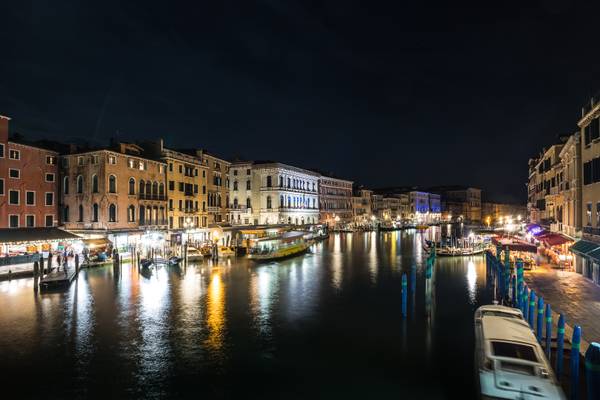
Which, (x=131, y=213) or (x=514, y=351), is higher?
(x=131, y=213)

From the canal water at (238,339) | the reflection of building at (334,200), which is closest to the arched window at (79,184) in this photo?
the canal water at (238,339)

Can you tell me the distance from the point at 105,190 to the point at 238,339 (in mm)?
32510

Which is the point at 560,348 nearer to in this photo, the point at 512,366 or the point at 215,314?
the point at 512,366

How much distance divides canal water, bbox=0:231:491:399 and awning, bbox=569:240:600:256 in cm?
614

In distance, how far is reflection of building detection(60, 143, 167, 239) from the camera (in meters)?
43.2

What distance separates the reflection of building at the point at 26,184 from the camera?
37375mm

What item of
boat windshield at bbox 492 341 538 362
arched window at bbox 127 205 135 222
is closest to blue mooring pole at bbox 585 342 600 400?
boat windshield at bbox 492 341 538 362

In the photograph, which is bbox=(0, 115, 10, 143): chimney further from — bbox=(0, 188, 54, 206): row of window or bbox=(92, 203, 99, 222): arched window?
bbox=(92, 203, 99, 222): arched window

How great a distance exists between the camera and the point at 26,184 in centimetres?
4025

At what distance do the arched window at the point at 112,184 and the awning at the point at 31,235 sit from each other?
21.9 ft

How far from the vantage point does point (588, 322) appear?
1628cm

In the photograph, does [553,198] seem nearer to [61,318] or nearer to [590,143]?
[590,143]

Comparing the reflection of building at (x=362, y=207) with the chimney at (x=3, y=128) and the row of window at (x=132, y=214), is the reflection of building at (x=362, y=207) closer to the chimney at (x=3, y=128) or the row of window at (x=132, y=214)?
the row of window at (x=132, y=214)

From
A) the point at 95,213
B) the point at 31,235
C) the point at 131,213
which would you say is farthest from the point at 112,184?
the point at 31,235
